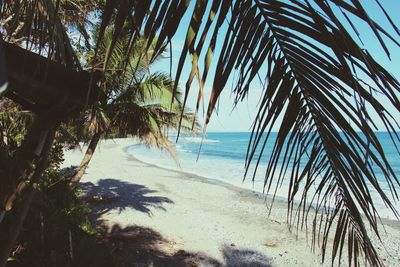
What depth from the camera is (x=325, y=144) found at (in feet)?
3.49

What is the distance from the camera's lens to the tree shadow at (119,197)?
1026cm

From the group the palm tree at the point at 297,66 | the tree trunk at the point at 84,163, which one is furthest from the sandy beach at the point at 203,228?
the palm tree at the point at 297,66

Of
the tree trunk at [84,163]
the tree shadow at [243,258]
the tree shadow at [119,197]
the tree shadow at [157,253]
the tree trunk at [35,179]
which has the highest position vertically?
the tree trunk at [35,179]

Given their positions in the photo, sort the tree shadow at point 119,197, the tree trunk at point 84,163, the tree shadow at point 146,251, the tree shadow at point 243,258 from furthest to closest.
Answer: the tree shadow at point 119,197 → the tree trunk at point 84,163 → the tree shadow at point 243,258 → the tree shadow at point 146,251

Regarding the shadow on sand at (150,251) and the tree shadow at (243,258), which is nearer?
the shadow on sand at (150,251)

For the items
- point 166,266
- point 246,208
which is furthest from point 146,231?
point 246,208

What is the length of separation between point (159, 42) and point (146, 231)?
7861 mm

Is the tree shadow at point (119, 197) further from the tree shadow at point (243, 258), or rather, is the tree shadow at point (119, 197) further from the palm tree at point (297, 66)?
the palm tree at point (297, 66)

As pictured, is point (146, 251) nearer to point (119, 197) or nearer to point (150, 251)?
point (150, 251)

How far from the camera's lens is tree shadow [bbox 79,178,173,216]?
10260 mm

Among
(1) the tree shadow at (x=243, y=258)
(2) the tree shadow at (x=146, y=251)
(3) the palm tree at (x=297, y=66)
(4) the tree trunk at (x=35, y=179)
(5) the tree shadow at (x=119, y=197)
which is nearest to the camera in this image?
(3) the palm tree at (x=297, y=66)

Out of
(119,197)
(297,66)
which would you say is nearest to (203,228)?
(119,197)

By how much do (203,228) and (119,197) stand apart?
4164 millimetres

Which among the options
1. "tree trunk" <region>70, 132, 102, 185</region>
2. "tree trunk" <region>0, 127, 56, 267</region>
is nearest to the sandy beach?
"tree trunk" <region>70, 132, 102, 185</region>
